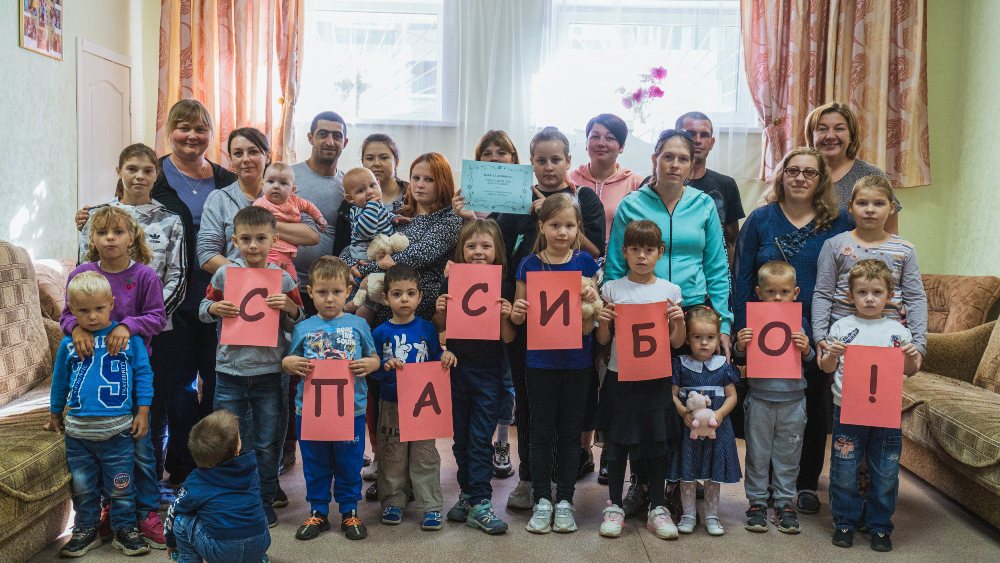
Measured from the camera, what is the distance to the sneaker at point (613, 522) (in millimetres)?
2531

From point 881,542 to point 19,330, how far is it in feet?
11.2

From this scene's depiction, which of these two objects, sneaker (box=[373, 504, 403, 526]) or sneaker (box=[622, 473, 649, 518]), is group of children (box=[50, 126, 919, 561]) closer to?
sneaker (box=[373, 504, 403, 526])

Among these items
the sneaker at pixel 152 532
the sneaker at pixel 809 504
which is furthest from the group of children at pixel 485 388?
the sneaker at pixel 809 504

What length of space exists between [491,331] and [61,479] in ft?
4.85

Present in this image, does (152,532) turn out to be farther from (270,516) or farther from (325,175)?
(325,175)

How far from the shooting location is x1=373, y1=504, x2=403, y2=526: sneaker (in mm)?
2629

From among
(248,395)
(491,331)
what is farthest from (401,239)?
(248,395)

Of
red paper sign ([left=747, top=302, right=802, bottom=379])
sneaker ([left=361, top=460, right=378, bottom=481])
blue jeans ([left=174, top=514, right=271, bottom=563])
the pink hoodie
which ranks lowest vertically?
sneaker ([left=361, top=460, right=378, bottom=481])

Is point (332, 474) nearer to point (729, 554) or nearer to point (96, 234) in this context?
point (96, 234)

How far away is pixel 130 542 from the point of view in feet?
7.68

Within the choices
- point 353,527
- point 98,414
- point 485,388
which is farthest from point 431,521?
point 98,414

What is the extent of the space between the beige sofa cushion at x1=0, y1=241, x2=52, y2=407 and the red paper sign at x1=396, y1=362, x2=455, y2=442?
5.24 ft

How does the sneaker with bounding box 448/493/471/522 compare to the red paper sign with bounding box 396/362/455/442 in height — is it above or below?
below

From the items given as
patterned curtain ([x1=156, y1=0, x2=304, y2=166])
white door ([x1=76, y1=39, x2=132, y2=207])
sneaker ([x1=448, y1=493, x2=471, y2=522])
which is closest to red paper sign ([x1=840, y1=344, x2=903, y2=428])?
sneaker ([x1=448, y1=493, x2=471, y2=522])
